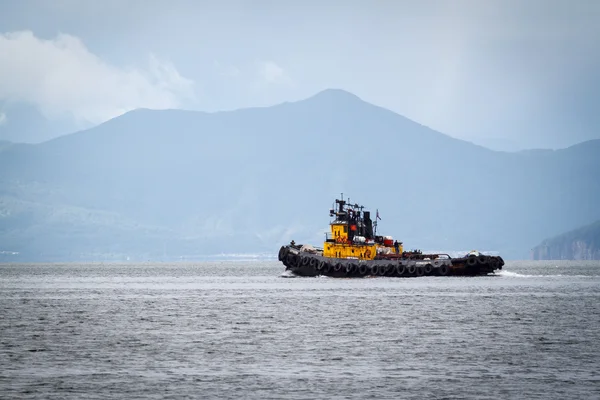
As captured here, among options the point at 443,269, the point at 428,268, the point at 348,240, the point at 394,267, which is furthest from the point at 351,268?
the point at 443,269

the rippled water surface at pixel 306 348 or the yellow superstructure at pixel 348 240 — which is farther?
the yellow superstructure at pixel 348 240

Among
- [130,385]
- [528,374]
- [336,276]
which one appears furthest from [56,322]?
[336,276]

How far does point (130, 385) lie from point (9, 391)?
15.5 feet

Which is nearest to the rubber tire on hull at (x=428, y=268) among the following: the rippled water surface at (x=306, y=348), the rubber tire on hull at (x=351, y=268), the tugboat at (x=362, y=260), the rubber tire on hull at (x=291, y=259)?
the tugboat at (x=362, y=260)

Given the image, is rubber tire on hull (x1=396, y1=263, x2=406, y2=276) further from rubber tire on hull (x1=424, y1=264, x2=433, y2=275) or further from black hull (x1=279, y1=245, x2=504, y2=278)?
rubber tire on hull (x1=424, y1=264, x2=433, y2=275)

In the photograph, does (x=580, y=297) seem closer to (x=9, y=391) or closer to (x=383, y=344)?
(x=383, y=344)

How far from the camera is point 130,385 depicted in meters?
43.0

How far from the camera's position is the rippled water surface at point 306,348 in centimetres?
4203

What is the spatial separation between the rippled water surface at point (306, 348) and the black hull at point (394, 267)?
2987cm

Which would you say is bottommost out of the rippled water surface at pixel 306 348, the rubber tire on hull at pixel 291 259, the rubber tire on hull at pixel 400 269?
the rippled water surface at pixel 306 348

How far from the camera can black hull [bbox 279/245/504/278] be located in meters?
126

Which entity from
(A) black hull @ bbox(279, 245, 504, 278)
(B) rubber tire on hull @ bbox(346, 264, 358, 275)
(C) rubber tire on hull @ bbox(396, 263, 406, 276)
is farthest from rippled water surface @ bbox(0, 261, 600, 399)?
(C) rubber tire on hull @ bbox(396, 263, 406, 276)

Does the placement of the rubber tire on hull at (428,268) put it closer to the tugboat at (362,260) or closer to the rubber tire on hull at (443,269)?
the tugboat at (362,260)

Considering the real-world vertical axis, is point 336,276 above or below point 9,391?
above
